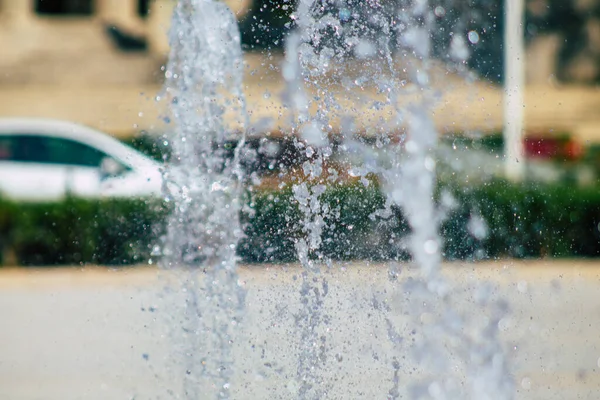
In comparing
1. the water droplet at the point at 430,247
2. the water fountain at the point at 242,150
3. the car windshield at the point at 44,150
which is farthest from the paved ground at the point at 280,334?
the car windshield at the point at 44,150

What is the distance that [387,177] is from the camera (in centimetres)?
414

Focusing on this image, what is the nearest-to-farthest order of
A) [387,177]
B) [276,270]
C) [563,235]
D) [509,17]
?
1. [387,177]
2. [276,270]
3. [563,235]
4. [509,17]

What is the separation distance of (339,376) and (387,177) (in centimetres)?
106

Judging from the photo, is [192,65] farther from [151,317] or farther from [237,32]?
[151,317]

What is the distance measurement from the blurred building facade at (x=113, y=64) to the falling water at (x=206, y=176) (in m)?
12.5

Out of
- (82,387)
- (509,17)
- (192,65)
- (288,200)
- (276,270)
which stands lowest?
(82,387)

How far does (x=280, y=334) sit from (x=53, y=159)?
21.1ft

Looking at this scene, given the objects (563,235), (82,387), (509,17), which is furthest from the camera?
(509,17)

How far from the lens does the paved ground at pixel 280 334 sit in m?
4.63

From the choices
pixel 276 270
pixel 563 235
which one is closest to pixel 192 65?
pixel 276 270

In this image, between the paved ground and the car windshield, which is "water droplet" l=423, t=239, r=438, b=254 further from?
the car windshield

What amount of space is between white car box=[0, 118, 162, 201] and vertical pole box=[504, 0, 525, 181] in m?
3.67

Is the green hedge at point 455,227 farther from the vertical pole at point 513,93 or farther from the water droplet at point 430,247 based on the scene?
the water droplet at point 430,247

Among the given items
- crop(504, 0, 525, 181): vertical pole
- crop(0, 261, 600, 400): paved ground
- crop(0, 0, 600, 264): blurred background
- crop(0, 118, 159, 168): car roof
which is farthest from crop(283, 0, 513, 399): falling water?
crop(0, 0, 600, 264): blurred background
